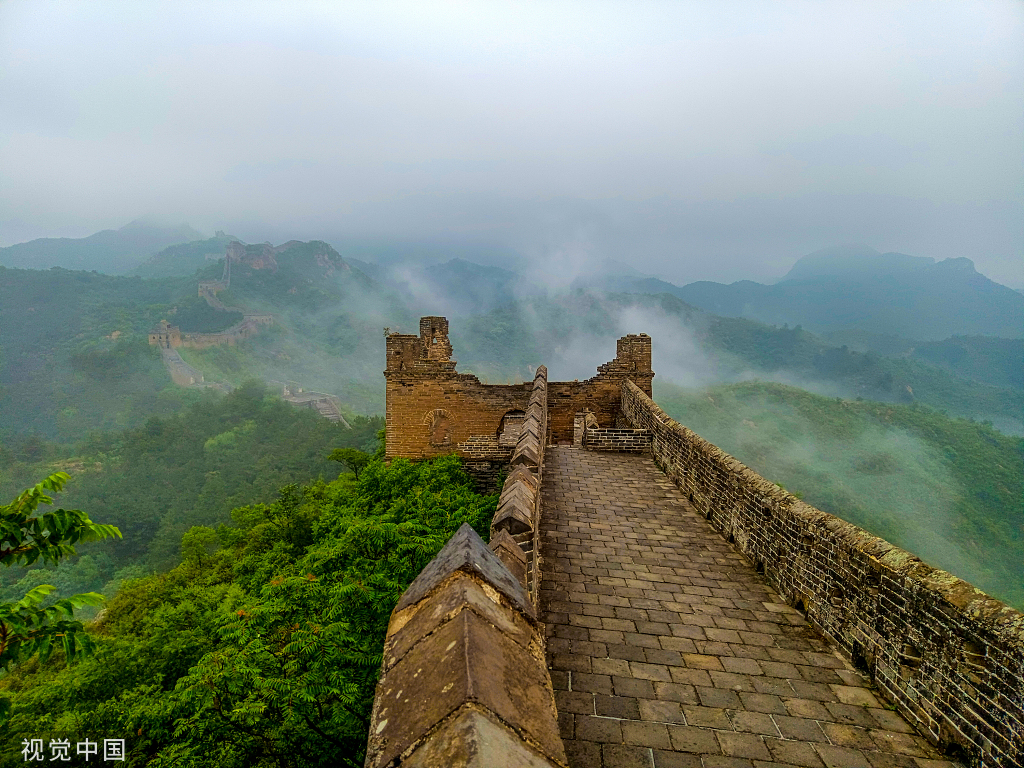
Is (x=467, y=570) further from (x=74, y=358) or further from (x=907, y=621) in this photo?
(x=74, y=358)

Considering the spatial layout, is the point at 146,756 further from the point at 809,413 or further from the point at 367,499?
the point at 809,413

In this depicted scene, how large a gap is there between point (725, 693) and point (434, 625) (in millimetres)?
2617

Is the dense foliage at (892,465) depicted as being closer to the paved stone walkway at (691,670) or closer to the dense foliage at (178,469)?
the paved stone walkway at (691,670)

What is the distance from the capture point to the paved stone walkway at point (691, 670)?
119 inches

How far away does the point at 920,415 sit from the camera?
57531 millimetres

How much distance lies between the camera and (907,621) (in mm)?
3326

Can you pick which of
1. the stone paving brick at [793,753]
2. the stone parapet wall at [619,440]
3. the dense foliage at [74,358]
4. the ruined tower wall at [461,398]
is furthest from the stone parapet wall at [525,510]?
the dense foliage at [74,358]

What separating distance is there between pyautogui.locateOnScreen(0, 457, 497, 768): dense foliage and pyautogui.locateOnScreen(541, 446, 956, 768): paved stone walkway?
1726mm

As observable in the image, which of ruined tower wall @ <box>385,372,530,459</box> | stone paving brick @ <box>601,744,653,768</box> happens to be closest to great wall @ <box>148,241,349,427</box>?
ruined tower wall @ <box>385,372,530,459</box>

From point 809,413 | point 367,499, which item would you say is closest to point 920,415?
point 809,413

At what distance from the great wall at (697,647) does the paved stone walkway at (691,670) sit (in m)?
0.01

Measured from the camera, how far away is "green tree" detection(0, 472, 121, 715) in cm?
367

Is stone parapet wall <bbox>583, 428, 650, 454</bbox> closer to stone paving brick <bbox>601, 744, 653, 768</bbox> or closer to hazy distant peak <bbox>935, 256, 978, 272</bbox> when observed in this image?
stone paving brick <bbox>601, 744, 653, 768</bbox>

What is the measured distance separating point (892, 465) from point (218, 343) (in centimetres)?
10648
